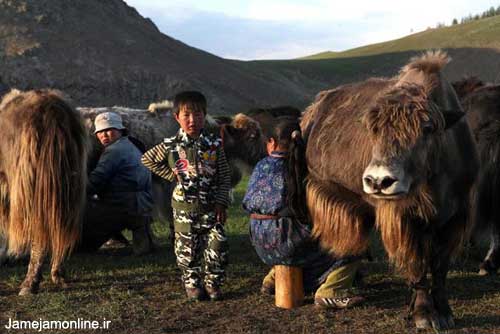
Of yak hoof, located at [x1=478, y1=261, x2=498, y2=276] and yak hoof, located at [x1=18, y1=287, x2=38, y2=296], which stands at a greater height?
yak hoof, located at [x1=18, y1=287, x2=38, y2=296]

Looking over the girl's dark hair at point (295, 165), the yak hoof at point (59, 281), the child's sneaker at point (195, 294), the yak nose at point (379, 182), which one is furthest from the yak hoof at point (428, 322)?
the yak hoof at point (59, 281)

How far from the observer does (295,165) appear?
511 centimetres

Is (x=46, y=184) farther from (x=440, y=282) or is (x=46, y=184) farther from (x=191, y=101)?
(x=440, y=282)

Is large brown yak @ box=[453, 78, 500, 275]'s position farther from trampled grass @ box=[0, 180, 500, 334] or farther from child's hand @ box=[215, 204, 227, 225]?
child's hand @ box=[215, 204, 227, 225]

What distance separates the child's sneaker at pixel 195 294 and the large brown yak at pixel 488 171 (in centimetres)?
264

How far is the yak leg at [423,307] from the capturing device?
15.0ft

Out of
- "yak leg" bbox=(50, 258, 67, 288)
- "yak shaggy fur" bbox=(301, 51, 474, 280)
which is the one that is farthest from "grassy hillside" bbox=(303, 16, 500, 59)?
"yak leg" bbox=(50, 258, 67, 288)

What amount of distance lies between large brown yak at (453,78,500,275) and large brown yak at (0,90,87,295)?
145 inches

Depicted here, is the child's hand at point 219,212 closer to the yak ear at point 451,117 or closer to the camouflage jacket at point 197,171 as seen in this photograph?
the camouflage jacket at point 197,171

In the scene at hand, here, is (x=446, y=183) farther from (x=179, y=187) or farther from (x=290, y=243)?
(x=179, y=187)

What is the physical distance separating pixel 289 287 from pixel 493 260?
89.1 inches

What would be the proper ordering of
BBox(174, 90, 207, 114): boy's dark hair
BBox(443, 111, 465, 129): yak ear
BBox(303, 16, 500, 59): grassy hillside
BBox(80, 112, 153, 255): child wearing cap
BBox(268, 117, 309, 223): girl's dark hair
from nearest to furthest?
BBox(443, 111, 465, 129): yak ear → BBox(268, 117, 309, 223): girl's dark hair → BBox(174, 90, 207, 114): boy's dark hair → BBox(80, 112, 153, 255): child wearing cap → BBox(303, 16, 500, 59): grassy hillside

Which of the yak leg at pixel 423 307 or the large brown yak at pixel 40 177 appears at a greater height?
the large brown yak at pixel 40 177

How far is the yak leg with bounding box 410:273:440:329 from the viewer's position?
15.0 ft
